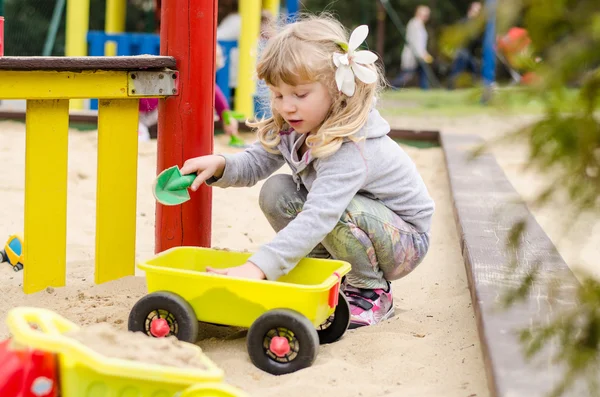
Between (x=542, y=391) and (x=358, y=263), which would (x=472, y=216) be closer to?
(x=358, y=263)

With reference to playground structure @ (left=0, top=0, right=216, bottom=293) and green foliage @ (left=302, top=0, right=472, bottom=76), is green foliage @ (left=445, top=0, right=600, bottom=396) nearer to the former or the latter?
playground structure @ (left=0, top=0, right=216, bottom=293)

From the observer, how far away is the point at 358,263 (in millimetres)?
2246

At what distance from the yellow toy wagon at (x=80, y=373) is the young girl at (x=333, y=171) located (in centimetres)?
64

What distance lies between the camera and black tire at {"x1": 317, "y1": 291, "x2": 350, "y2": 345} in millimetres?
2055

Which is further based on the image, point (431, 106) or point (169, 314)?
point (431, 106)

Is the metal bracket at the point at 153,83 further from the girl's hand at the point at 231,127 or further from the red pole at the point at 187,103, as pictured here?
the girl's hand at the point at 231,127

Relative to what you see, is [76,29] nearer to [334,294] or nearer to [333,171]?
[333,171]

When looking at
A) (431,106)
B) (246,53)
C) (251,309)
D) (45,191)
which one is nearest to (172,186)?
(45,191)

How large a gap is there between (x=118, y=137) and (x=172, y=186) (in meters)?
0.25

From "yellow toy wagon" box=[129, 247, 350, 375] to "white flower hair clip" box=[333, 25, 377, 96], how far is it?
0.48 metres

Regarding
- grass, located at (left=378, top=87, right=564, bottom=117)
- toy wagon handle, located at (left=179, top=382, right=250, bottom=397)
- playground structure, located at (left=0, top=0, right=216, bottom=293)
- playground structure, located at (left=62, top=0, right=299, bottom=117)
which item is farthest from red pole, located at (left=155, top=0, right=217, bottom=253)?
playground structure, located at (left=62, top=0, right=299, bottom=117)

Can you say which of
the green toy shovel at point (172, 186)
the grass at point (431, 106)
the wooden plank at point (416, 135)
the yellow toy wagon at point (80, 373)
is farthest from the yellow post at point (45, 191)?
the wooden plank at point (416, 135)

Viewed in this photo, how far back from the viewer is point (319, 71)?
6.98 ft

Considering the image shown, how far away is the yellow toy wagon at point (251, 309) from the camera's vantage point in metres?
1.81
